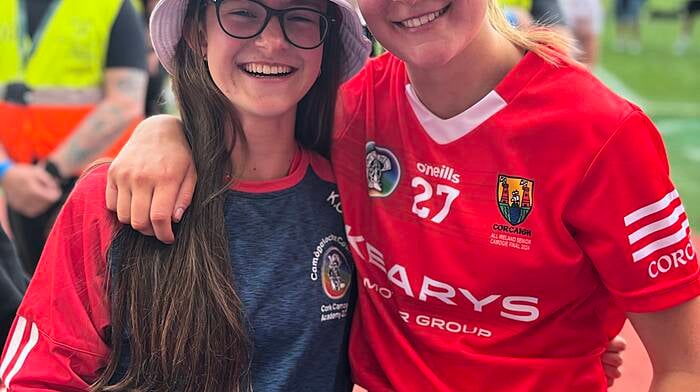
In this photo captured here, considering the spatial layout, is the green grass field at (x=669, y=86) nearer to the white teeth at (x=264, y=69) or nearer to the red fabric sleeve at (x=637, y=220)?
the red fabric sleeve at (x=637, y=220)

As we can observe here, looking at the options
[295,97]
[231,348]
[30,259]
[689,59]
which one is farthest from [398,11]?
[689,59]

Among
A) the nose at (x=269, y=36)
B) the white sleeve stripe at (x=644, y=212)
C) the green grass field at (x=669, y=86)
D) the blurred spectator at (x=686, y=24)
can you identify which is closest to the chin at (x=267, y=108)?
the nose at (x=269, y=36)

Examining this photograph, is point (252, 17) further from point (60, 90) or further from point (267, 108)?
point (60, 90)

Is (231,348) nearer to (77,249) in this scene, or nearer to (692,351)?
(77,249)

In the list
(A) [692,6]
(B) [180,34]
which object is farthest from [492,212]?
(A) [692,6]

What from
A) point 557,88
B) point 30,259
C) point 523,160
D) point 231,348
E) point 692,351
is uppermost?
point 557,88

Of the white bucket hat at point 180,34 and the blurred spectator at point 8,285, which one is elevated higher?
the white bucket hat at point 180,34

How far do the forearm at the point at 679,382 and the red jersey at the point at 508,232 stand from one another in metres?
0.18

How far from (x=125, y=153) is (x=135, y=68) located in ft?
6.98

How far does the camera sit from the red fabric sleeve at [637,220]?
6.32 ft

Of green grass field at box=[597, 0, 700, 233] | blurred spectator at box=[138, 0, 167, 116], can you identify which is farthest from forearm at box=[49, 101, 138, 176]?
green grass field at box=[597, 0, 700, 233]

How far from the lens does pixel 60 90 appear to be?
4.14m

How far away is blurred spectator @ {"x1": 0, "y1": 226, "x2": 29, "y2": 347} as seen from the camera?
236 cm

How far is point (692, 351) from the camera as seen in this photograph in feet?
6.66
